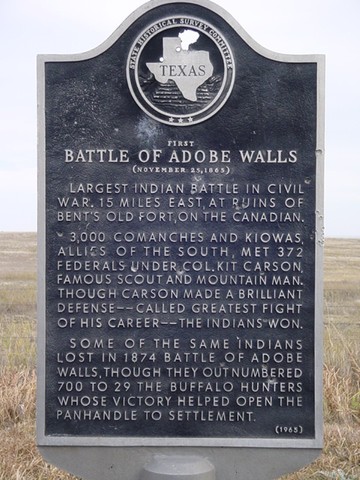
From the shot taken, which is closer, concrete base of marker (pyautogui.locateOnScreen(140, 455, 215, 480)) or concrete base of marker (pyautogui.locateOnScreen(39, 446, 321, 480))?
concrete base of marker (pyautogui.locateOnScreen(140, 455, 215, 480))

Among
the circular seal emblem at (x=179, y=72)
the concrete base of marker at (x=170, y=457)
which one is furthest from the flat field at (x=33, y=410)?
the circular seal emblem at (x=179, y=72)

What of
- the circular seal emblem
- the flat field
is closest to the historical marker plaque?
the circular seal emblem

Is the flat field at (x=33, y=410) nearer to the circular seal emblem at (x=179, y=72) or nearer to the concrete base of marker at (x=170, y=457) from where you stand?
the concrete base of marker at (x=170, y=457)

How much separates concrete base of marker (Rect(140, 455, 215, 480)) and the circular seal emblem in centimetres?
213

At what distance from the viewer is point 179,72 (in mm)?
4527

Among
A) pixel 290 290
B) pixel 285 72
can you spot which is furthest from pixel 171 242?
pixel 285 72

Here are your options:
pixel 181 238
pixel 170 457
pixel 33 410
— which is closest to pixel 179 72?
pixel 181 238

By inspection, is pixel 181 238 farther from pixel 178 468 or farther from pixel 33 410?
pixel 33 410

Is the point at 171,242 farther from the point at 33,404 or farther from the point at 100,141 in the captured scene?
the point at 33,404

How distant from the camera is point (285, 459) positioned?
463cm

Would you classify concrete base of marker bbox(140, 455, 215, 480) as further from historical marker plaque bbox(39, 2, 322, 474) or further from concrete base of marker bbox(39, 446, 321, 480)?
historical marker plaque bbox(39, 2, 322, 474)

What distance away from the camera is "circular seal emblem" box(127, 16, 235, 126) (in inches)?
179

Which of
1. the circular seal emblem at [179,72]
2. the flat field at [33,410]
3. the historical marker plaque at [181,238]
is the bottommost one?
the flat field at [33,410]

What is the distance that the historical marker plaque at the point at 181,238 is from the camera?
453 cm
